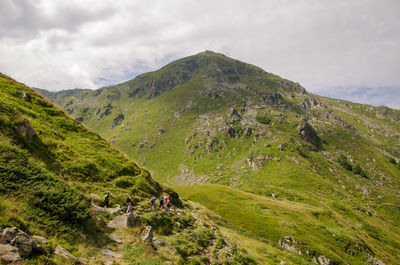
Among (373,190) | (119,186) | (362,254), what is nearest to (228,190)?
(362,254)

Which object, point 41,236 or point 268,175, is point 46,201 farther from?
point 268,175

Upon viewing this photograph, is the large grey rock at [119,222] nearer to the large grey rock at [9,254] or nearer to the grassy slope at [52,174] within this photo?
the grassy slope at [52,174]

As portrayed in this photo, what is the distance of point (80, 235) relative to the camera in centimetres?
1070

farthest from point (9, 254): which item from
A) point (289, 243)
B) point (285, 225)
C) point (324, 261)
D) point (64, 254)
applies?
point (285, 225)

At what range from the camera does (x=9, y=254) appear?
6.57m

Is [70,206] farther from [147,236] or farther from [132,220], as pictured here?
[147,236]

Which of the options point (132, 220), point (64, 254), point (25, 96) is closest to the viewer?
point (64, 254)

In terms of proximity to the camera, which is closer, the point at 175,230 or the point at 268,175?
the point at 175,230

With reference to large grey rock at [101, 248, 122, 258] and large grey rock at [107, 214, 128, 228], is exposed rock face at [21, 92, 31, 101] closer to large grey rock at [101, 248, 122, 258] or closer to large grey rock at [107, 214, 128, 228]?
large grey rock at [107, 214, 128, 228]

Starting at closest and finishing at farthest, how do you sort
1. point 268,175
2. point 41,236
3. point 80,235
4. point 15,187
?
point 41,236 → point 15,187 → point 80,235 → point 268,175

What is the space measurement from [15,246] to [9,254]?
381 mm

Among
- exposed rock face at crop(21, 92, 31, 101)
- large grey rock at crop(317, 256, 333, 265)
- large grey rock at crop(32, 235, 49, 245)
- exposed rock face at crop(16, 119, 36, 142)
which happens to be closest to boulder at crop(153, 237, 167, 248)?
large grey rock at crop(32, 235, 49, 245)

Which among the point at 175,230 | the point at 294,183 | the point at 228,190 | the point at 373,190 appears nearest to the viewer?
the point at 175,230

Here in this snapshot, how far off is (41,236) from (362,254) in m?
100
